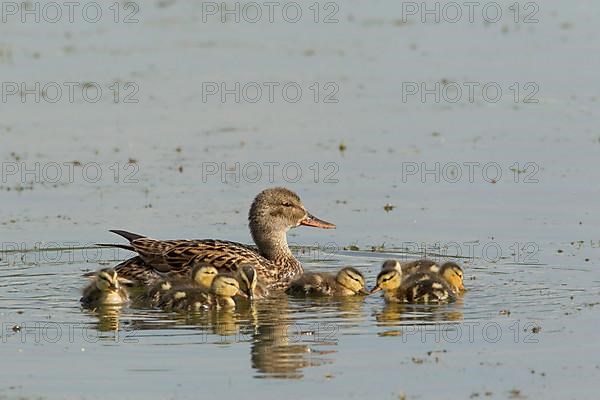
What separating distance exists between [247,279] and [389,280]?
106 centimetres

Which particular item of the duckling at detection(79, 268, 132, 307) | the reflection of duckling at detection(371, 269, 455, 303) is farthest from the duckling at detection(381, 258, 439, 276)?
the duckling at detection(79, 268, 132, 307)

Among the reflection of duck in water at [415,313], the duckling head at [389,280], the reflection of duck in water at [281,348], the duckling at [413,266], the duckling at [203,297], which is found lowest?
the reflection of duck in water at [281,348]

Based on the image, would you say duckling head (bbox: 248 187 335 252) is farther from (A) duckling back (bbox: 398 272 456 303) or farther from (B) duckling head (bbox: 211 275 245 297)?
(A) duckling back (bbox: 398 272 456 303)

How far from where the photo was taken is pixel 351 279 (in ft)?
38.1

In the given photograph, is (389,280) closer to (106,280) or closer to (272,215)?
(272,215)

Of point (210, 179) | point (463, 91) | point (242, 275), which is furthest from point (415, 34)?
point (242, 275)

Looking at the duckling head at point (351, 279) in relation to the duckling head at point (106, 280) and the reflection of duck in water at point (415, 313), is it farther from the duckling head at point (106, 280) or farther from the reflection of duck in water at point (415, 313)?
the duckling head at point (106, 280)

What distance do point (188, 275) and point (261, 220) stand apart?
1.04 m

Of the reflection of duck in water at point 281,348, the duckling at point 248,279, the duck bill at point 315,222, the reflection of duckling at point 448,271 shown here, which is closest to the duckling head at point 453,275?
the reflection of duckling at point 448,271

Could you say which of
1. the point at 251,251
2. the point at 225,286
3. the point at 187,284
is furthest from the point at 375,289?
the point at 187,284

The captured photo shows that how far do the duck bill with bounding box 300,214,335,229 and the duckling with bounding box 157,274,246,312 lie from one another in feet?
5.47

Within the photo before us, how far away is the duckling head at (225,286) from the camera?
11.3 metres

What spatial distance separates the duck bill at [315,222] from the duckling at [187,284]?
4.38ft

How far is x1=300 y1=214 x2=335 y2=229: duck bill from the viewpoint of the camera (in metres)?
12.9
